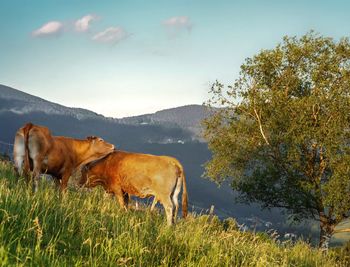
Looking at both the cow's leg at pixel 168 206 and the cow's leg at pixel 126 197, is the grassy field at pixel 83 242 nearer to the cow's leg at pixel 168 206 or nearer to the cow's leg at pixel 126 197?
the cow's leg at pixel 168 206

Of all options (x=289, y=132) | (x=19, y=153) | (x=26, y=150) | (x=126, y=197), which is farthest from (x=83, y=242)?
(x=289, y=132)

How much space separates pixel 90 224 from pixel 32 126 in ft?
21.0

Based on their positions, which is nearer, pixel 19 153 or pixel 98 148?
pixel 19 153

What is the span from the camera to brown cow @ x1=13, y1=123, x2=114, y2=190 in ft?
42.7

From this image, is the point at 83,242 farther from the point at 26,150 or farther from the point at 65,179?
the point at 65,179

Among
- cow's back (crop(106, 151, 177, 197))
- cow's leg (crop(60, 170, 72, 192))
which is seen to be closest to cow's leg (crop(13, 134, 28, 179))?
cow's leg (crop(60, 170, 72, 192))

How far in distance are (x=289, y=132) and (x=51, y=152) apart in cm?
2156

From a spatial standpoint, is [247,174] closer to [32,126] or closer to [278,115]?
[278,115]

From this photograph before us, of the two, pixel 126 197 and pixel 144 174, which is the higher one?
pixel 144 174

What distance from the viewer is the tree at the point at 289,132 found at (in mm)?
32281

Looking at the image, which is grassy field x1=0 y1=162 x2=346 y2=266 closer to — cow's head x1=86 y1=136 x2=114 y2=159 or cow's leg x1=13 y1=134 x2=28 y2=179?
cow's leg x1=13 y1=134 x2=28 y2=179

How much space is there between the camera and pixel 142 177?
15.4 meters

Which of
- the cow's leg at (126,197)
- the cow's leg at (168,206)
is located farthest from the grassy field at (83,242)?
the cow's leg at (126,197)

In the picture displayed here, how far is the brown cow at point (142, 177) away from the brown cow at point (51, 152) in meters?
0.56
